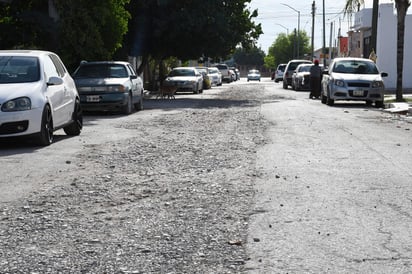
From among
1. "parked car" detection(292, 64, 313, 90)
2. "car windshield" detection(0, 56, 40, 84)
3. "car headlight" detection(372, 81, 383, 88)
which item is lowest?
"parked car" detection(292, 64, 313, 90)

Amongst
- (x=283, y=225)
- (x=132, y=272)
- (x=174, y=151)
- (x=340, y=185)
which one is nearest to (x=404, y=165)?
(x=340, y=185)

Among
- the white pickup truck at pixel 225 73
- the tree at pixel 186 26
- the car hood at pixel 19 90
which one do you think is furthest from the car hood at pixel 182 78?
the white pickup truck at pixel 225 73

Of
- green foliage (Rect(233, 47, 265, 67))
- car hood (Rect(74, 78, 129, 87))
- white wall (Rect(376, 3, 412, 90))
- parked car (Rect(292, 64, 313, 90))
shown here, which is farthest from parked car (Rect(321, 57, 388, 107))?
green foliage (Rect(233, 47, 265, 67))

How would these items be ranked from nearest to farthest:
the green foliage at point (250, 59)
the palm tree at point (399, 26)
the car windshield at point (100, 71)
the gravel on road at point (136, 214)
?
the gravel on road at point (136, 214) → the car windshield at point (100, 71) → the palm tree at point (399, 26) → the green foliage at point (250, 59)

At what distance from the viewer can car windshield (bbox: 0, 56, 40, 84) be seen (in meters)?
13.4

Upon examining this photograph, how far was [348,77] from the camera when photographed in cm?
2680

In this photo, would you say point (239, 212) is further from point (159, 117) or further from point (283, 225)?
point (159, 117)

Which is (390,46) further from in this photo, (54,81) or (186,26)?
(54,81)

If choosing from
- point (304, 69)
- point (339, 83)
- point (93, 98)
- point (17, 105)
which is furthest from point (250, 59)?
point (17, 105)

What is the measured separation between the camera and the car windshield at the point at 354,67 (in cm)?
2783

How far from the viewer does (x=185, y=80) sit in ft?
131

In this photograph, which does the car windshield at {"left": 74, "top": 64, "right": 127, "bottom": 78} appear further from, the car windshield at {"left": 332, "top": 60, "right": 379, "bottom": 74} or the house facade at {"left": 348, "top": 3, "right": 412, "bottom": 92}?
the house facade at {"left": 348, "top": 3, "right": 412, "bottom": 92}

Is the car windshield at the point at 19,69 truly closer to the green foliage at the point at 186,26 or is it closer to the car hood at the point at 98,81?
the car hood at the point at 98,81

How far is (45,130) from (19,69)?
136 cm
